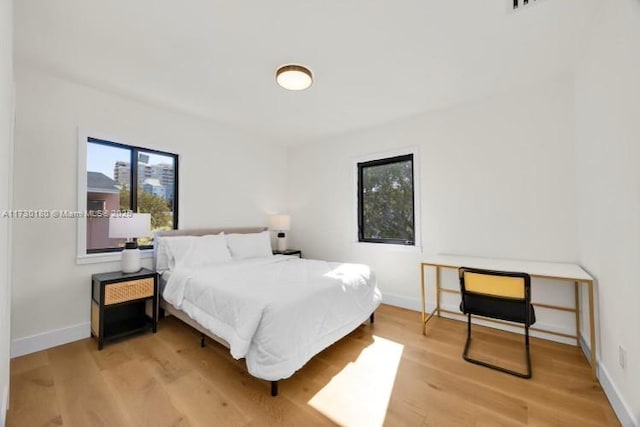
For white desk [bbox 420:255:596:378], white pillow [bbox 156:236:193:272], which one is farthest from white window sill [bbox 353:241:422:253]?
white pillow [bbox 156:236:193:272]

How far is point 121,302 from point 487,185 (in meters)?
3.94

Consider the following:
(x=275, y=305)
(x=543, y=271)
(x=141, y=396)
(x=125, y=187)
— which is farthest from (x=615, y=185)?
(x=125, y=187)

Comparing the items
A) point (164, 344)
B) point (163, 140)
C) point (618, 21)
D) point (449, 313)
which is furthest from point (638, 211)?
point (163, 140)

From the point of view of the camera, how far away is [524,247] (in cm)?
267

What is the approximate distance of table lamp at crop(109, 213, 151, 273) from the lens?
256 centimetres

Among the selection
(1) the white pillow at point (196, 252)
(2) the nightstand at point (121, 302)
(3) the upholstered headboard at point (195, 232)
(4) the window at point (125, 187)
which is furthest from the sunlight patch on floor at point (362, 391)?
(4) the window at point (125, 187)

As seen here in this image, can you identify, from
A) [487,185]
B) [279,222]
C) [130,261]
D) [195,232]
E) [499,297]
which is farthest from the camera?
[279,222]

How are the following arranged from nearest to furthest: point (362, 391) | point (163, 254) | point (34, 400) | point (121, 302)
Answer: point (34, 400) → point (362, 391) → point (121, 302) → point (163, 254)

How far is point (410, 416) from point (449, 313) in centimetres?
181

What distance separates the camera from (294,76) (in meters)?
2.27

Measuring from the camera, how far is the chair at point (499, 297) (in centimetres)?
200

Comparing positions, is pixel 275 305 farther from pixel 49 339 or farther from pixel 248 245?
pixel 49 339

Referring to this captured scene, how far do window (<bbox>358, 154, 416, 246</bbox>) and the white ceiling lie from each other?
0.95 meters

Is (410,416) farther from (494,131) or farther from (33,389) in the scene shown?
(494,131)
